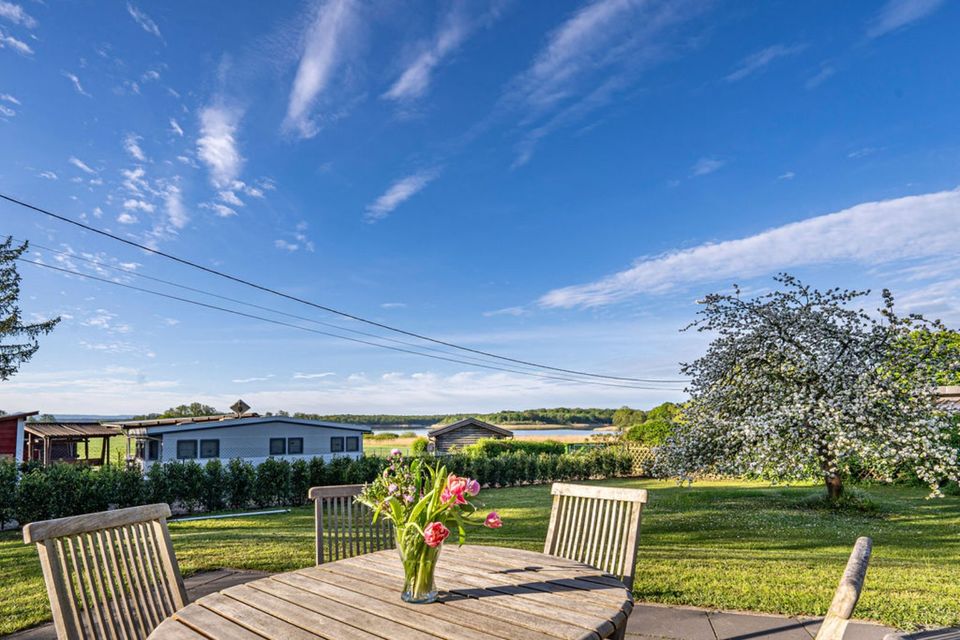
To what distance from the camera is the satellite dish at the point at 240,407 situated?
70.3 feet

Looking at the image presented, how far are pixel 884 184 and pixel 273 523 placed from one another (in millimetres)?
13318

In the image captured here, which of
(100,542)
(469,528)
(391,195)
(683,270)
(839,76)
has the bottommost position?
(469,528)

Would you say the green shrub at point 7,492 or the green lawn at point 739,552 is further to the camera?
the green shrub at point 7,492

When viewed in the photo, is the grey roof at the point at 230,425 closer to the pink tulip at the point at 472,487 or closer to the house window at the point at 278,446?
the house window at the point at 278,446

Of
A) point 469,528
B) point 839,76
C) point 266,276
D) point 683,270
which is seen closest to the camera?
point 469,528

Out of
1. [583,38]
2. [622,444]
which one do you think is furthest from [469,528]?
[622,444]

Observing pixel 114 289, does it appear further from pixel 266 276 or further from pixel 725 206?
pixel 725 206

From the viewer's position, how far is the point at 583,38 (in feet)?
35.4

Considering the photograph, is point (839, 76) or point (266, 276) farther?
point (266, 276)

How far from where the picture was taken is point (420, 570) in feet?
6.71

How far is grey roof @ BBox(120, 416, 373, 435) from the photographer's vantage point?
58.0 ft

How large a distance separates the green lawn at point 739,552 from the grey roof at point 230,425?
27.5 feet

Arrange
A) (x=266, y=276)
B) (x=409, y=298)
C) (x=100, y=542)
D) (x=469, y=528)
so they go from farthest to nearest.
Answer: (x=409, y=298) < (x=266, y=276) < (x=469, y=528) < (x=100, y=542)

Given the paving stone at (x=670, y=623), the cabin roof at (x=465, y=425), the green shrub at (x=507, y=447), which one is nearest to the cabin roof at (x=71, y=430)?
the cabin roof at (x=465, y=425)
